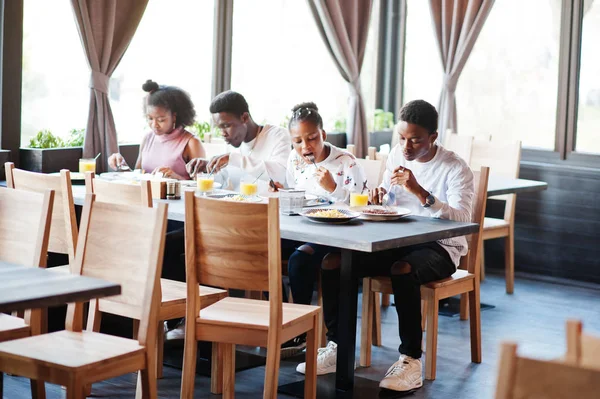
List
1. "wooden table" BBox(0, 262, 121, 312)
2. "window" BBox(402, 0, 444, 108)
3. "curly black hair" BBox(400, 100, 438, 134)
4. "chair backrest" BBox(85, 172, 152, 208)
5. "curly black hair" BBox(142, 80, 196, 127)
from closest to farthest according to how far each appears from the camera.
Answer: "wooden table" BBox(0, 262, 121, 312), "chair backrest" BBox(85, 172, 152, 208), "curly black hair" BBox(400, 100, 438, 134), "curly black hair" BBox(142, 80, 196, 127), "window" BBox(402, 0, 444, 108)

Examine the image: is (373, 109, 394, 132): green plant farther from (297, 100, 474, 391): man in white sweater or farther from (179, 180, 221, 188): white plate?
(297, 100, 474, 391): man in white sweater

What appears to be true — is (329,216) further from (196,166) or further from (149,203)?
(196,166)

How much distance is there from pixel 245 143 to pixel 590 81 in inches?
109

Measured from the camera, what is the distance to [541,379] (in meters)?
1.32

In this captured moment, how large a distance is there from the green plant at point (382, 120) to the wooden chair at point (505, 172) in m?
1.37

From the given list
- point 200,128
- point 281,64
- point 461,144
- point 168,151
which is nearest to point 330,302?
point 168,151

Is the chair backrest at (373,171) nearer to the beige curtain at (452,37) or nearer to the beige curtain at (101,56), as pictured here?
the beige curtain at (101,56)

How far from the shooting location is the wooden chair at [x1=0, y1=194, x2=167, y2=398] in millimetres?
2443

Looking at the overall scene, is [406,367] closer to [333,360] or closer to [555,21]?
[333,360]

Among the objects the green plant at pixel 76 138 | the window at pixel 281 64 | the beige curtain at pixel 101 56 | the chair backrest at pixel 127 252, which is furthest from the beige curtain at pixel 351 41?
the chair backrest at pixel 127 252

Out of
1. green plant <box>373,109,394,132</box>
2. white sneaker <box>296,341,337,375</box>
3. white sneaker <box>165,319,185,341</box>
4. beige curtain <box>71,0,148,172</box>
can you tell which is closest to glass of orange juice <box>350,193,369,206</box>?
white sneaker <box>296,341,337,375</box>

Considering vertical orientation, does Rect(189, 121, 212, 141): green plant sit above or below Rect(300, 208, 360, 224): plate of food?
above

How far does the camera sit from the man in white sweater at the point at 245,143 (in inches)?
171

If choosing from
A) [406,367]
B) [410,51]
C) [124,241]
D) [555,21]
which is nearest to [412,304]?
[406,367]
